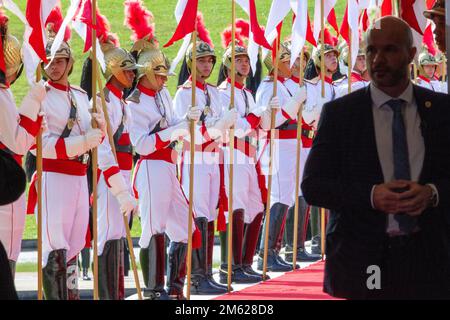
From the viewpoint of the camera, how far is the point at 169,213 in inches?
339

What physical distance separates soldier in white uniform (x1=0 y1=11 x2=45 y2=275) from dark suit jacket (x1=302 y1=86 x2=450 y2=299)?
2649mm

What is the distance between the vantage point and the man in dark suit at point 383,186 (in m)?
4.18

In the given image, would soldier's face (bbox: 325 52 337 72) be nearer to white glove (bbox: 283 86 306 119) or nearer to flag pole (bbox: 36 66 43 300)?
white glove (bbox: 283 86 306 119)

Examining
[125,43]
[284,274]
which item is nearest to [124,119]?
[284,274]

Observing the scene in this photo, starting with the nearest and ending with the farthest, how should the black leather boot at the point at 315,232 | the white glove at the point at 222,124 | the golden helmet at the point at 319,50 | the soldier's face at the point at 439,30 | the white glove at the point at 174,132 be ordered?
the soldier's face at the point at 439,30
the white glove at the point at 174,132
the white glove at the point at 222,124
the black leather boot at the point at 315,232
the golden helmet at the point at 319,50

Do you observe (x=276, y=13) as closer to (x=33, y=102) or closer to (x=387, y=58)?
(x=33, y=102)

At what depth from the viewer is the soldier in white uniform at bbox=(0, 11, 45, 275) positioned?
6613 millimetres

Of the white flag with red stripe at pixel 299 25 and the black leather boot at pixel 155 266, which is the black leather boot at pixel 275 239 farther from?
the black leather boot at pixel 155 266

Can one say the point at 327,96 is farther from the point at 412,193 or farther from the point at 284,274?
the point at 412,193

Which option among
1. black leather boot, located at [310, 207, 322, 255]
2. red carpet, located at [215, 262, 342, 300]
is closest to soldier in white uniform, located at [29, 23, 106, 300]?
red carpet, located at [215, 262, 342, 300]

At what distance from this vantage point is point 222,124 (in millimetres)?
9500

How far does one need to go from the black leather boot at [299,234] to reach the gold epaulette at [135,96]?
142 inches

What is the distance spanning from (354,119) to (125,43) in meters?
21.0

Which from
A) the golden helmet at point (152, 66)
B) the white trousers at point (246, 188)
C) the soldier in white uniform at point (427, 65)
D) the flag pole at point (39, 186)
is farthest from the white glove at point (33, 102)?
the soldier in white uniform at point (427, 65)
